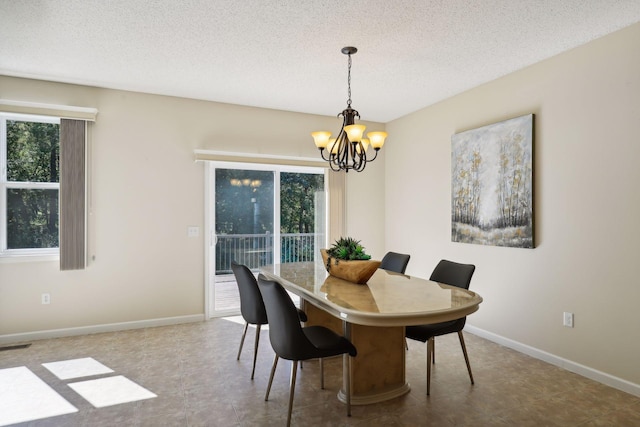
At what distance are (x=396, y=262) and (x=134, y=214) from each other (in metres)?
2.88

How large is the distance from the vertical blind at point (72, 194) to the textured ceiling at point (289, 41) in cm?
56

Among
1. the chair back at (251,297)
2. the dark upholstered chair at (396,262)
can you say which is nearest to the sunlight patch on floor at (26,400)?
the chair back at (251,297)

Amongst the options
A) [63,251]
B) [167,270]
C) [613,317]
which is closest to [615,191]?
[613,317]

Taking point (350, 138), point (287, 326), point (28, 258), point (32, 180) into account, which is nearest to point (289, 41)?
point (350, 138)

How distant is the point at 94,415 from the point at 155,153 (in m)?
2.73

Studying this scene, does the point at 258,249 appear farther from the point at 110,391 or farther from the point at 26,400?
the point at 26,400

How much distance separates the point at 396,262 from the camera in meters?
3.56

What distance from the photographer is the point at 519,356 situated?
131 inches

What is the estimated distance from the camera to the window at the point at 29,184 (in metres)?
3.70

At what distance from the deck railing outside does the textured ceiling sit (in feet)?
5.91

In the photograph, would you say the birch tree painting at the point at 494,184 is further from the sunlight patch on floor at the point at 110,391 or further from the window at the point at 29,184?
the window at the point at 29,184

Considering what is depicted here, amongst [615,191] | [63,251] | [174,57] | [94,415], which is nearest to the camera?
[94,415]

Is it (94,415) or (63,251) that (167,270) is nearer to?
(63,251)

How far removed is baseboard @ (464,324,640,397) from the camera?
267cm
